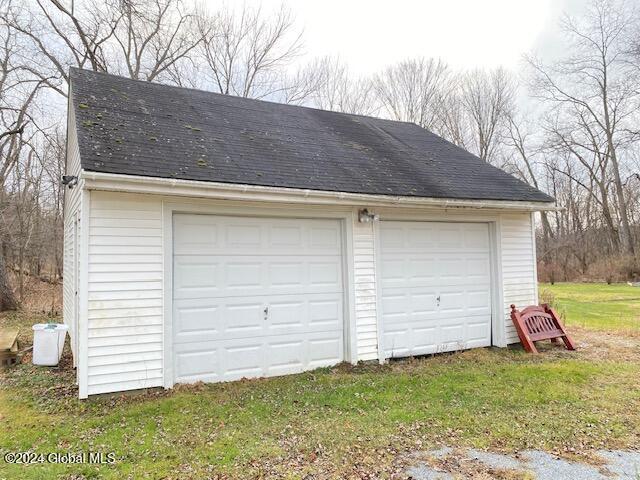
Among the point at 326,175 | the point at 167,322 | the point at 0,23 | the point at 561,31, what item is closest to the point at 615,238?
the point at 561,31

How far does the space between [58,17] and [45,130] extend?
432 centimetres

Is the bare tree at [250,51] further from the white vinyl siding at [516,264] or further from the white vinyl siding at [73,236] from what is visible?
the white vinyl siding at [516,264]

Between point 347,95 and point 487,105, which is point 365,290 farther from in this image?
point 487,105

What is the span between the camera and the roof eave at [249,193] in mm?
4660

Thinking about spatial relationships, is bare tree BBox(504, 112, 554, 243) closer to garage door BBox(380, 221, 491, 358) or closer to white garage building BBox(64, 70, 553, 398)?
white garage building BBox(64, 70, 553, 398)

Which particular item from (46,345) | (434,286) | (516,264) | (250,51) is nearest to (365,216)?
(434,286)

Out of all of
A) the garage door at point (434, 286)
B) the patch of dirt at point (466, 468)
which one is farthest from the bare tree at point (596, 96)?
the patch of dirt at point (466, 468)

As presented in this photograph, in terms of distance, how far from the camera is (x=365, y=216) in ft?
20.8

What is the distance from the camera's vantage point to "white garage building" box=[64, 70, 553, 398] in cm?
492

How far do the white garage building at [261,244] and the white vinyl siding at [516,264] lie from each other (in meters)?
0.03

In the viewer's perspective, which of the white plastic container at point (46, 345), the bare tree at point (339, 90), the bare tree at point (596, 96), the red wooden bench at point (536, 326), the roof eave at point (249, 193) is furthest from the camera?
the bare tree at point (596, 96)

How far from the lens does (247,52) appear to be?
1958 cm

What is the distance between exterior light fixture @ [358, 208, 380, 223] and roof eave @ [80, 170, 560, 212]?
199 mm

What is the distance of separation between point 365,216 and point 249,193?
1823mm
